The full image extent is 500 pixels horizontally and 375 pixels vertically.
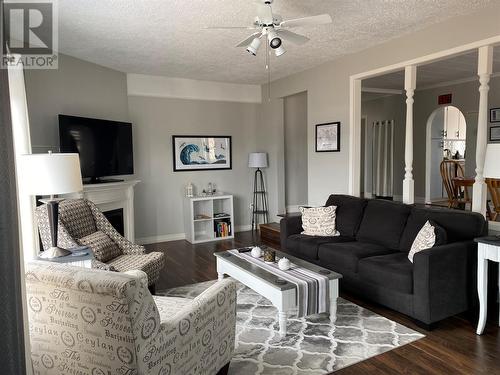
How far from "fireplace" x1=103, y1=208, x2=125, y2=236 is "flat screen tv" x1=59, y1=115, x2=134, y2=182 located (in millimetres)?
459

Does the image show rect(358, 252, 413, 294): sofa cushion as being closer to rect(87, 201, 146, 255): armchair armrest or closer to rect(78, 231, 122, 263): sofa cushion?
rect(87, 201, 146, 255): armchair armrest

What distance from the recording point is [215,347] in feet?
7.09

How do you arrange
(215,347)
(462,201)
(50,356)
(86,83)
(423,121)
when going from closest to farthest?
(50,356) < (215,347) < (86,83) < (462,201) < (423,121)

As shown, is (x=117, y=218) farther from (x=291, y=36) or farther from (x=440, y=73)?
(x=440, y=73)

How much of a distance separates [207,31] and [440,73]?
451 centimetres

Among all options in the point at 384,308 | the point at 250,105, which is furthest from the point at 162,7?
the point at 250,105

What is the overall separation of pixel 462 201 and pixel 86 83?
596 centimetres

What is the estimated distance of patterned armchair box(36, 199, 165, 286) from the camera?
3084 millimetres

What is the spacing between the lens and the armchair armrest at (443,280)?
2844mm

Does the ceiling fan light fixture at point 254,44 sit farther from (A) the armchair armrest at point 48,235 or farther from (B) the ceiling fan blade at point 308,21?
(A) the armchair armrest at point 48,235

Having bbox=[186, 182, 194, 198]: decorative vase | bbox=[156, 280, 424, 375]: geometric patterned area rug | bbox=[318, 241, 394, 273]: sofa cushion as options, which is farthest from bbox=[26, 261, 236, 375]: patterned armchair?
bbox=[186, 182, 194, 198]: decorative vase

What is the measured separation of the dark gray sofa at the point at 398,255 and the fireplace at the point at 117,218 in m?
2.25

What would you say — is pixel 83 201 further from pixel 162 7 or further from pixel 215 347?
pixel 215 347

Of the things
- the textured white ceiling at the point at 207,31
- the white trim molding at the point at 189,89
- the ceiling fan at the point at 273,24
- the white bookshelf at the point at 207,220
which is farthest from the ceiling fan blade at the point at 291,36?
the white bookshelf at the point at 207,220
